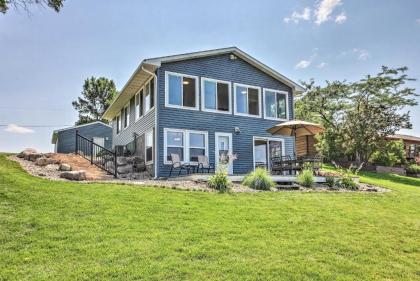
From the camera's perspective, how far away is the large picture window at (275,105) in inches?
640

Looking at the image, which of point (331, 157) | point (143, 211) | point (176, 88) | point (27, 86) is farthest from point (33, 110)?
point (143, 211)

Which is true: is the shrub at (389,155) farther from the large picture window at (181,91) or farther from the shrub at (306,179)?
the large picture window at (181,91)

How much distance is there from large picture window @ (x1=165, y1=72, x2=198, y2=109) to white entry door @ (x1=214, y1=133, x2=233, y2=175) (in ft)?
5.22

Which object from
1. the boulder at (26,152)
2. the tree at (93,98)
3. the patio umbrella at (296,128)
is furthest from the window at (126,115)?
the tree at (93,98)

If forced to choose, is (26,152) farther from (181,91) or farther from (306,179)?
(306,179)

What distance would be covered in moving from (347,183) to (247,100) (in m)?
5.55

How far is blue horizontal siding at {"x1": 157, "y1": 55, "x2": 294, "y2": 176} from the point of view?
→ 44.6 feet

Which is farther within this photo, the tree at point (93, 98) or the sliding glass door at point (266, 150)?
the tree at point (93, 98)

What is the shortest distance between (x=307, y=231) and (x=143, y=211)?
312 cm

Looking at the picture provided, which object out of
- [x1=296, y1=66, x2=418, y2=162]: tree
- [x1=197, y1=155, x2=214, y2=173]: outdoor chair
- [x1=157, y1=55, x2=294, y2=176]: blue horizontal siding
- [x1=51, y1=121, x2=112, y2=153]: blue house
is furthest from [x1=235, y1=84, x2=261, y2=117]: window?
[x1=51, y1=121, x2=112, y2=153]: blue house

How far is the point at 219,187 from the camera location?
10320 millimetres

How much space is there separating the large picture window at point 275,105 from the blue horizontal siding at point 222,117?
24cm

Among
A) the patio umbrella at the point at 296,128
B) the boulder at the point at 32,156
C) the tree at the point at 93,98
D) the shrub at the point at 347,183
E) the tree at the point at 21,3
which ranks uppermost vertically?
the tree at the point at 93,98

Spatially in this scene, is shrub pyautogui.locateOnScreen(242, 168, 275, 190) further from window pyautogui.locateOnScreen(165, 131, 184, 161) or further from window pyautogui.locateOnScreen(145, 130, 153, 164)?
window pyautogui.locateOnScreen(145, 130, 153, 164)
